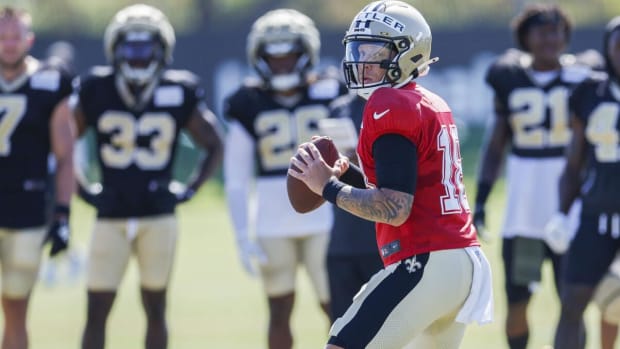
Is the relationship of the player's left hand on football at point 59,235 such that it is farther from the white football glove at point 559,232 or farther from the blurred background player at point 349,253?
the white football glove at point 559,232

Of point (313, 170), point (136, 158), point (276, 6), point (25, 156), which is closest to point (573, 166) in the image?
point (136, 158)

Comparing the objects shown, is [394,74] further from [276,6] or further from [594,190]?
[276,6]

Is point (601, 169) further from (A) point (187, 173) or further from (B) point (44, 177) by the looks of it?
(A) point (187, 173)

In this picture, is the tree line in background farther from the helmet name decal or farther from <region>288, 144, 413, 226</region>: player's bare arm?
<region>288, 144, 413, 226</region>: player's bare arm

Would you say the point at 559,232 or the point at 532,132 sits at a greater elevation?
the point at 532,132

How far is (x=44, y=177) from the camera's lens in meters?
7.83

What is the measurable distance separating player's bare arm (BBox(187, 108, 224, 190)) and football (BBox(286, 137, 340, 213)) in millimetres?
2681

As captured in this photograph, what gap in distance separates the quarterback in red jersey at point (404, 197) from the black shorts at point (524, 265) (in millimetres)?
2656

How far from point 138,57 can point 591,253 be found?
2647 mm

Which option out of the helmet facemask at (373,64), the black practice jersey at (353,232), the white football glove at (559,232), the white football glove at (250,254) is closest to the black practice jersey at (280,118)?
the white football glove at (250,254)

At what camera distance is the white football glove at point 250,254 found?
25.8 feet

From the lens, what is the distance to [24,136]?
7.68 m

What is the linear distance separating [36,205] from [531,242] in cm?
274

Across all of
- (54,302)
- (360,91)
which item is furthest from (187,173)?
(360,91)
